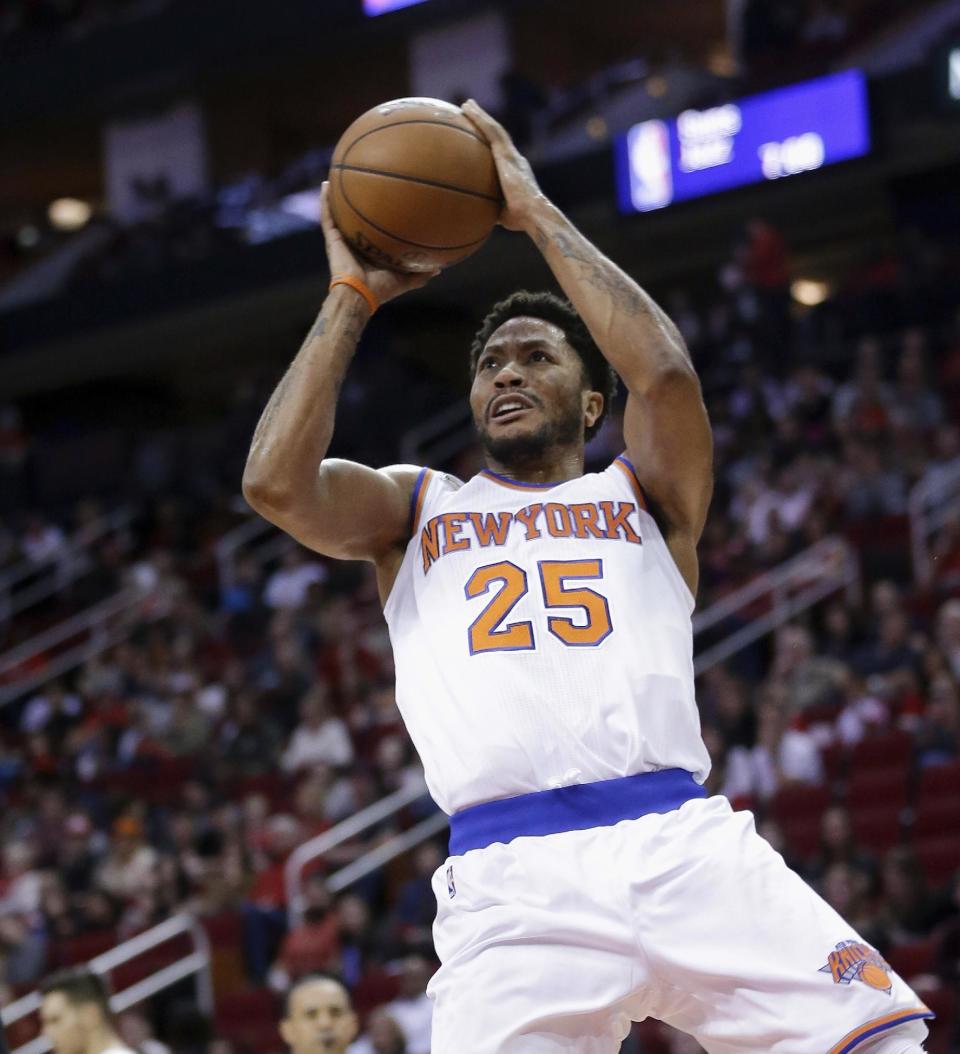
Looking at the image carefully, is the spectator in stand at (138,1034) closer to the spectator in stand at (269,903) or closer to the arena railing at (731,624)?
the spectator in stand at (269,903)

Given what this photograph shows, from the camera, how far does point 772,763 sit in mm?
9508

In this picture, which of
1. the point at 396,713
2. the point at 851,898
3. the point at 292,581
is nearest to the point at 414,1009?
the point at 851,898

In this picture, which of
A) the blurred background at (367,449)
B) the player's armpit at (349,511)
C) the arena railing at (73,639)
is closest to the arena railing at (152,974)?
the blurred background at (367,449)

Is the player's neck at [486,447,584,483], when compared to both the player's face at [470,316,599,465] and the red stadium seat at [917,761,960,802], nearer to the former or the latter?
the player's face at [470,316,599,465]

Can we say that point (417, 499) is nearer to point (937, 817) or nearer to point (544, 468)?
point (544, 468)

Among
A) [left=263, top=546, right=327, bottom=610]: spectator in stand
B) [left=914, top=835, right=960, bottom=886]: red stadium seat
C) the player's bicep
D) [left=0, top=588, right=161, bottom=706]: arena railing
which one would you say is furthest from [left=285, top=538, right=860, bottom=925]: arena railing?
the player's bicep

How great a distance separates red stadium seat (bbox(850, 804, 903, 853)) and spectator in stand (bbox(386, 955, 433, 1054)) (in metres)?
2.30

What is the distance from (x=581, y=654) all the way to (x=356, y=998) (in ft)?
20.4

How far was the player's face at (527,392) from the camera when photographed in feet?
12.1

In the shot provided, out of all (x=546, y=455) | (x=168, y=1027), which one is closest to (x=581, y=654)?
(x=546, y=455)

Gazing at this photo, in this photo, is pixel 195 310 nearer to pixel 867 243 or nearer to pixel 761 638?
pixel 867 243

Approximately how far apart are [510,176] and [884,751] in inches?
240

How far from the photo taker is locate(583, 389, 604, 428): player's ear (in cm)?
388

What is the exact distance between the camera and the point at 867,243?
726 inches
